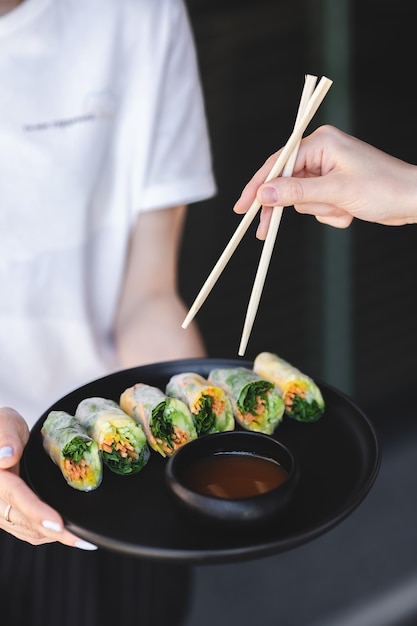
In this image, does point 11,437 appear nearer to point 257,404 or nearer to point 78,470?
point 78,470

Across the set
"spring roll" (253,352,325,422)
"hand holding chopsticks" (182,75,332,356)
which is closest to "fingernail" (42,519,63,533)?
"hand holding chopsticks" (182,75,332,356)

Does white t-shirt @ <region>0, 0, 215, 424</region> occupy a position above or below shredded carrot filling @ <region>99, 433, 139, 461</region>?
above

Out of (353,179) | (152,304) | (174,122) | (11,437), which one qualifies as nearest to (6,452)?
(11,437)

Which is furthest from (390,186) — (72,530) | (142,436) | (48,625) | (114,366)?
(48,625)

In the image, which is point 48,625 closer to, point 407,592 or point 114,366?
point 114,366

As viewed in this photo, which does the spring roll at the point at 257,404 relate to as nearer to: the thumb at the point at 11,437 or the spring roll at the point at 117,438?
the spring roll at the point at 117,438

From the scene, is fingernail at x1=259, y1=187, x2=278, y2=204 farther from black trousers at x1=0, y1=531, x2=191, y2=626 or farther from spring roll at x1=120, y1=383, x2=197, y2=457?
black trousers at x1=0, y1=531, x2=191, y2=626
